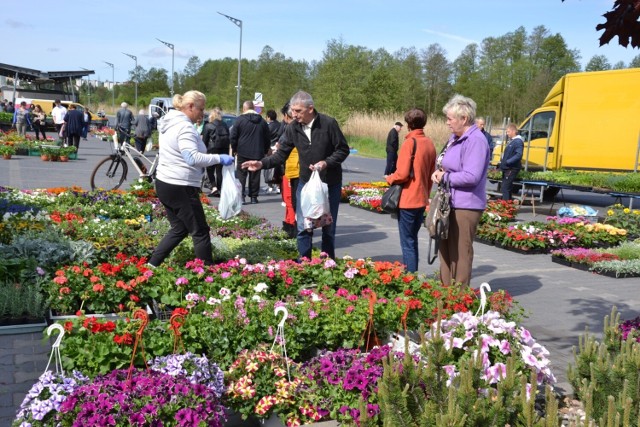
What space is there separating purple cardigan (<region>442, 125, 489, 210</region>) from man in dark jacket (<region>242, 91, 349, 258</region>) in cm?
121

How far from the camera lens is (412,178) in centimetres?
694

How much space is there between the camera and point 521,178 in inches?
669

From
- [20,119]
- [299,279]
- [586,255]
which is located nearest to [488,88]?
[20,119]

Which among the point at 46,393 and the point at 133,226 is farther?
the point at 133,226

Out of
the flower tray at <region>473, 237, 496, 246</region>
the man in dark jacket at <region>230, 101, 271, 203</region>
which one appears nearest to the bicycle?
the man in dark jacket at <region>230, 101, 271, 203</region>

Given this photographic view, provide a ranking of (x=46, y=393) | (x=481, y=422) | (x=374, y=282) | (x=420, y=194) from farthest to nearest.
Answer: (x=420, y=194) < (x=374, y=282) < (x=46, y=393) < (x=481, y=422)

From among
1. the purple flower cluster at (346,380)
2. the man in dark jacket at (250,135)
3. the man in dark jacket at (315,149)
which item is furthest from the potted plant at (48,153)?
the purple flower cluster at (346,380)

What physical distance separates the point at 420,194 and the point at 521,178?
427 inches

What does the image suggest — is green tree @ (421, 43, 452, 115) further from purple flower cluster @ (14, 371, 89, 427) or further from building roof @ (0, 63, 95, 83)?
purple flower cluster @ (14, 371, 89, 427)

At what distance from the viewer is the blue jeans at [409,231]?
6992 millimetres

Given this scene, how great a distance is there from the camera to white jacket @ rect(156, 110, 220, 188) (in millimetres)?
6246

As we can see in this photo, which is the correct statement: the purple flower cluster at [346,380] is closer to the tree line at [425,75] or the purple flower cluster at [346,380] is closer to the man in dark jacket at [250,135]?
the man in dark jacket at [250,135]

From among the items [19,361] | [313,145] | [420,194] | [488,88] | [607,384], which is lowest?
[19,361]

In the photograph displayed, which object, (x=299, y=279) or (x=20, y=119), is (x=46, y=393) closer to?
(x=299, y=279)
